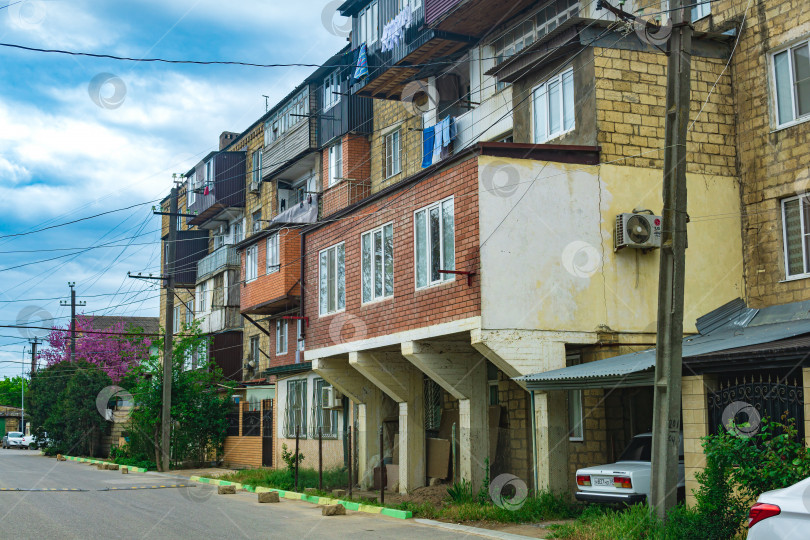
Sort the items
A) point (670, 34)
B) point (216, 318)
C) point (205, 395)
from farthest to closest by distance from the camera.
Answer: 1. point (216, 318)
2. point (205, 395)
3. point (670, 34)

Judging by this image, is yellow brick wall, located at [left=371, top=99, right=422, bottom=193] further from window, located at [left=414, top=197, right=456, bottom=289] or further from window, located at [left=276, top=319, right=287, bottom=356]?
window, located at [left=414, top=197, right=456, bottom=289]

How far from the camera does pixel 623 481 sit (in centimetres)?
1321

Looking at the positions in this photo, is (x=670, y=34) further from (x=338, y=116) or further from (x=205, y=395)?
(x=205, y=395)

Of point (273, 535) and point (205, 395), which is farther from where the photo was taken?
point (205, 395)

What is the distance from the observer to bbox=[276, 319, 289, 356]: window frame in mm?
32812

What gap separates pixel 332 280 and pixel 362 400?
337 cm

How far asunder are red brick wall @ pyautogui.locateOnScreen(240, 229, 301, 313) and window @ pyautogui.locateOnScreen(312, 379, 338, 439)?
3294 mm

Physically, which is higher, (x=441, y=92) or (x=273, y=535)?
(x=441, y=92)

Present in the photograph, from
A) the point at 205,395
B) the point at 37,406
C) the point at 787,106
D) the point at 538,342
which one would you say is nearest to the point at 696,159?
the point at 787,106

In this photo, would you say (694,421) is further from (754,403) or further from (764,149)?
(764,149)

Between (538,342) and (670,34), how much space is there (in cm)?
639

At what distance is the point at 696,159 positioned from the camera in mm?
17672

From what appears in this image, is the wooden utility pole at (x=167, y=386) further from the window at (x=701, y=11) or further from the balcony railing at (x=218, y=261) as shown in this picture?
the window at (x=701, y=11)

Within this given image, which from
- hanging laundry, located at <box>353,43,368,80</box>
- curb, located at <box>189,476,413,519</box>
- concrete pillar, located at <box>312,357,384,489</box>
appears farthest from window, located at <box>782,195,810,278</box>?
hanging laundry, located at <box>353,43,368,80</box>
